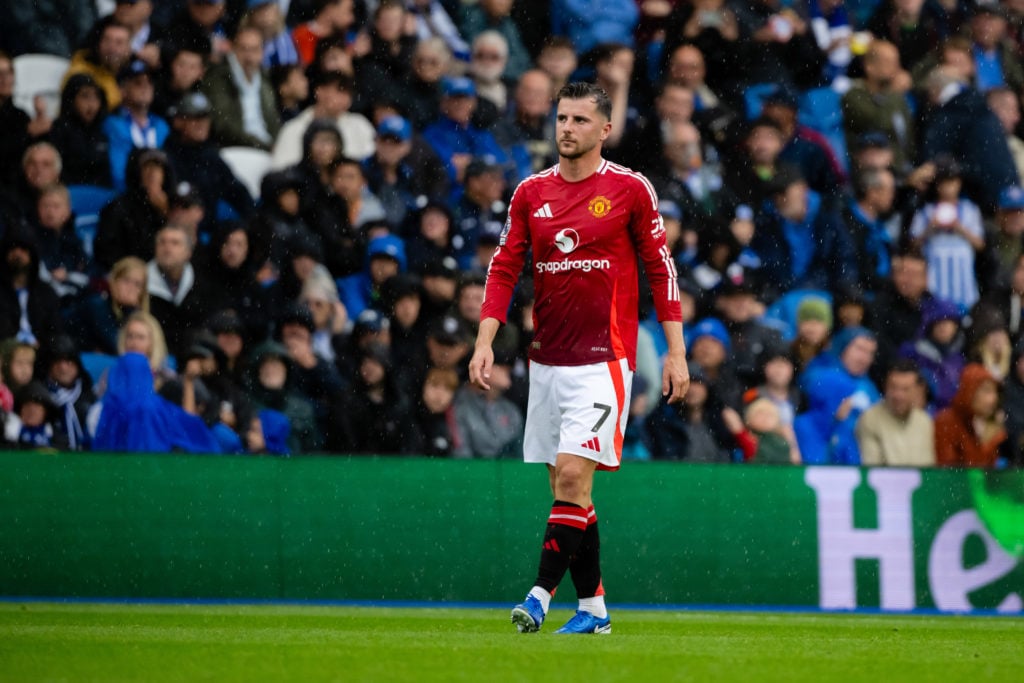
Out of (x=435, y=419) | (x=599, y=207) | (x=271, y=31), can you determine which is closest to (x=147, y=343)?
(x=435, y=419)

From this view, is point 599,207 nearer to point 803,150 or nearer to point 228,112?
point 228,112

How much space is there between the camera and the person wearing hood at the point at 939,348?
13.3 m

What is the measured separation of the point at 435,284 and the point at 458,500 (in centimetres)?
193

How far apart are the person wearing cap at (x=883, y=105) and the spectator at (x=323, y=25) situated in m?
4.50

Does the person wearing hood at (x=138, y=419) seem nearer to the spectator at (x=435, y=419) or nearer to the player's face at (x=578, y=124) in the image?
the spectator at (x=435, y=419)

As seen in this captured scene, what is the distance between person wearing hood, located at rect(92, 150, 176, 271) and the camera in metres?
12.3

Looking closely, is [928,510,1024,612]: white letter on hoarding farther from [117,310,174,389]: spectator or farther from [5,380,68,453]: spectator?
[5,380,68,453]: spectator

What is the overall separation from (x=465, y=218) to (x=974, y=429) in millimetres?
4333

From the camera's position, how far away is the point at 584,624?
7406mm

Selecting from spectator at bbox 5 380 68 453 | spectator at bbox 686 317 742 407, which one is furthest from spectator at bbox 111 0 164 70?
spectator at bbox 686 317 742 407

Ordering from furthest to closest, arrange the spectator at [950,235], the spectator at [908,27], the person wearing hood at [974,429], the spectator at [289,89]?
1. the spectator at [908,27]
2. the spectator at [950,235]
3. the spectator at [289,89]
4. the person wearing hood at [974,429]

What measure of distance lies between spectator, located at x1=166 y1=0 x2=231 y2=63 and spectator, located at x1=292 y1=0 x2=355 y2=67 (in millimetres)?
639

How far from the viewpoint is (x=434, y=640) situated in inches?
277

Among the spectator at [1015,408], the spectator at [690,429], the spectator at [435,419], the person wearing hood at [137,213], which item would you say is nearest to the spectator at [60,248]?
the person wearing hood at [137,213]
